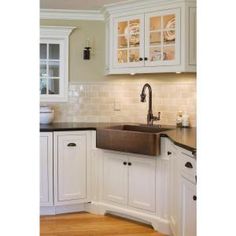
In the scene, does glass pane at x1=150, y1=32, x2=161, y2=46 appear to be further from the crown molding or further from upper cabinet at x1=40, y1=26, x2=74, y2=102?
upper cabinet at x1=40, y1=26, x2=74, y2=102

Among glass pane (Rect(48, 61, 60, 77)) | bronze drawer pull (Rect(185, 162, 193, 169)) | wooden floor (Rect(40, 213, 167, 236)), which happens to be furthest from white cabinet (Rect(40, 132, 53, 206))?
bronze drawer pull (Rect(185, 162, 193, 169))

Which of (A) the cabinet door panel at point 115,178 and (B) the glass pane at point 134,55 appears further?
(B) the glass pane at point 134,55

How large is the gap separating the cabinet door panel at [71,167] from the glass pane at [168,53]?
1.17 m

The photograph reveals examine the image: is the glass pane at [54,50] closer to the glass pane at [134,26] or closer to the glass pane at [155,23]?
the glass pane at [134,26]

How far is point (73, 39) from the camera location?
15.0 feet

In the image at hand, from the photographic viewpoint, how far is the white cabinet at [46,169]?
3.91 meters

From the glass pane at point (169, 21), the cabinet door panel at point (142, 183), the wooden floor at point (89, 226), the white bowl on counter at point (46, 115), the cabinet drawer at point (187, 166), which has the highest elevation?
the glass pane at point (169, 21)

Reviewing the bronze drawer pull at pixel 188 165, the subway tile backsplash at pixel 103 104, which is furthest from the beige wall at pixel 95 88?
the bronze drawer pull at pixel 188 165

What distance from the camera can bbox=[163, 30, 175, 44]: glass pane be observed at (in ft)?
12.8

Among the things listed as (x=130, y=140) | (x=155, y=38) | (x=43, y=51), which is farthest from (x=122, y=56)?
(x=130, y=140)
